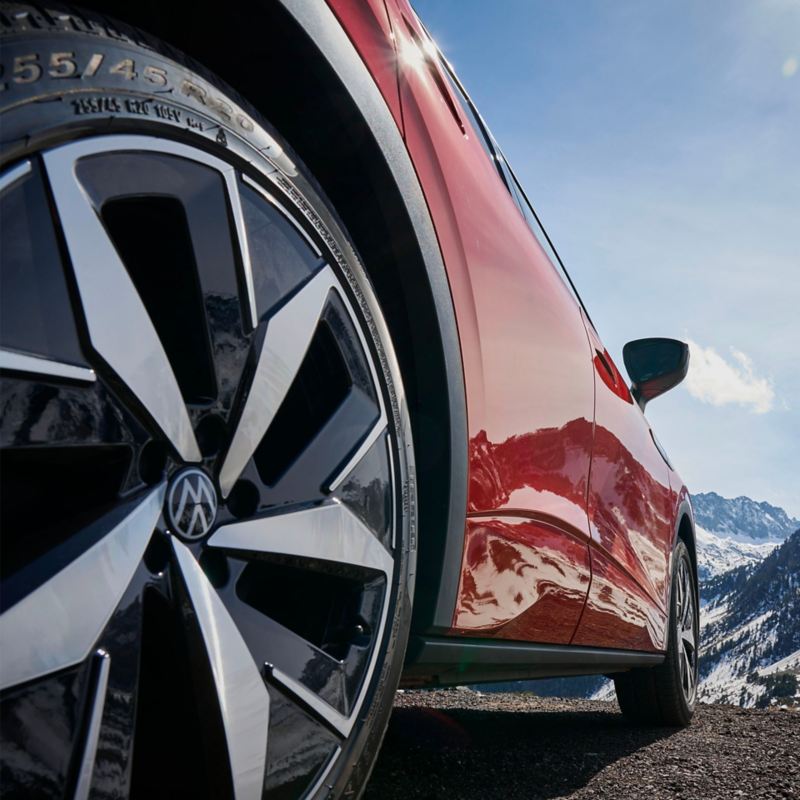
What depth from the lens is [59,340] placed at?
74 centimetres

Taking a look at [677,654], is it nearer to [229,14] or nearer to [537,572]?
[537,572]

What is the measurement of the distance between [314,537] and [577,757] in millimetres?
1786

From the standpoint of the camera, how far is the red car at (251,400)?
731 mm

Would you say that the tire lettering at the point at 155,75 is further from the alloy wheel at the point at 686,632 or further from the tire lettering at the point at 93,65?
the alloy wheel at the point at 686,632

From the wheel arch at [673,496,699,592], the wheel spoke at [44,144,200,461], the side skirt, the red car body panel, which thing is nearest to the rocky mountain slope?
the wheel arch at [673,496,699,592]

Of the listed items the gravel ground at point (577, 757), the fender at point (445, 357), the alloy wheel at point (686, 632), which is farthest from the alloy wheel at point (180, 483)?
the alloy wheel at point (686, 632)

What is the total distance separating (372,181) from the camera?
1.26 meters

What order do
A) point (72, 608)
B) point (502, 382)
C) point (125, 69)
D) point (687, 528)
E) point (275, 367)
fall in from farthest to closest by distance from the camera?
point (687, 528), point (502, 382), point (275, 367), point (125, 69), point (72, 608)

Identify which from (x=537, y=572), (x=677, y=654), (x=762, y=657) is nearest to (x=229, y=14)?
(x=537, y=572)

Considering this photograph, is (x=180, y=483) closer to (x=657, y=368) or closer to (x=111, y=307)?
(x=111, y=307)

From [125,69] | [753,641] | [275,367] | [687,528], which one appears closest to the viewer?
[125,69]

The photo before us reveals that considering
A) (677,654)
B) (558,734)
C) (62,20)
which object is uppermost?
(62,20)

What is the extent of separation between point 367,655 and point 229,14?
0.86 m

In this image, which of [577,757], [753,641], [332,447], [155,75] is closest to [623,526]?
[577,757]
